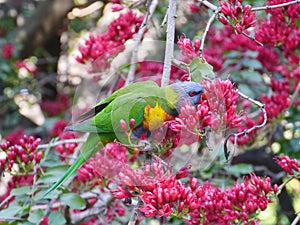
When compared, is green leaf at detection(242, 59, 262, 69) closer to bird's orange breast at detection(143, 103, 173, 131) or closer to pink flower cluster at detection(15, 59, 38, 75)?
bird's orange breast at detection(143, 103, 173, 131)

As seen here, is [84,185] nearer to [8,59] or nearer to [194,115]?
[194,115]

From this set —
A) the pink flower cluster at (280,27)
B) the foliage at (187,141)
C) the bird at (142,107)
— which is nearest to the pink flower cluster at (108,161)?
the foliage at (187,141)

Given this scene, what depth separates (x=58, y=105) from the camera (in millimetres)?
3285

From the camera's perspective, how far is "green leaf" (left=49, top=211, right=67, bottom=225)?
1668 mm

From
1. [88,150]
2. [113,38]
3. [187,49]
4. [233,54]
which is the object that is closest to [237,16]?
[187,49]

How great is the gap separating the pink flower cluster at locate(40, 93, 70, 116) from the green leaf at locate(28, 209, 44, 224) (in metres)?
1.63

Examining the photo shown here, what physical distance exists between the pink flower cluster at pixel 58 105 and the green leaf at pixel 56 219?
1612 mm

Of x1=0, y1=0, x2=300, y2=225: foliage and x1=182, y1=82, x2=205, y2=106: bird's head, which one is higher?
x1=182, y1=82, x2=205, y2=106: bird's head

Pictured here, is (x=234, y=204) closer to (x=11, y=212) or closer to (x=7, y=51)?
(x=11, y=212)

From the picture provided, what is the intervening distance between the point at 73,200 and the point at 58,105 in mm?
1667

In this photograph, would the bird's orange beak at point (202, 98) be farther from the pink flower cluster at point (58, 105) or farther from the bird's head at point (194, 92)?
the pink flower cluster at point (58, 105)

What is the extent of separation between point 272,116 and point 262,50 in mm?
440

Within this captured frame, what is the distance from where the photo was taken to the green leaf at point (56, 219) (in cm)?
167

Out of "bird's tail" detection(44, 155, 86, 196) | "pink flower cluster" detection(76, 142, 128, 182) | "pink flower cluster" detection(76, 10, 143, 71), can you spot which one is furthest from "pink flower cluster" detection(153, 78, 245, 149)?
"pink flower cluster" detection(76, 10, 143, 71)
